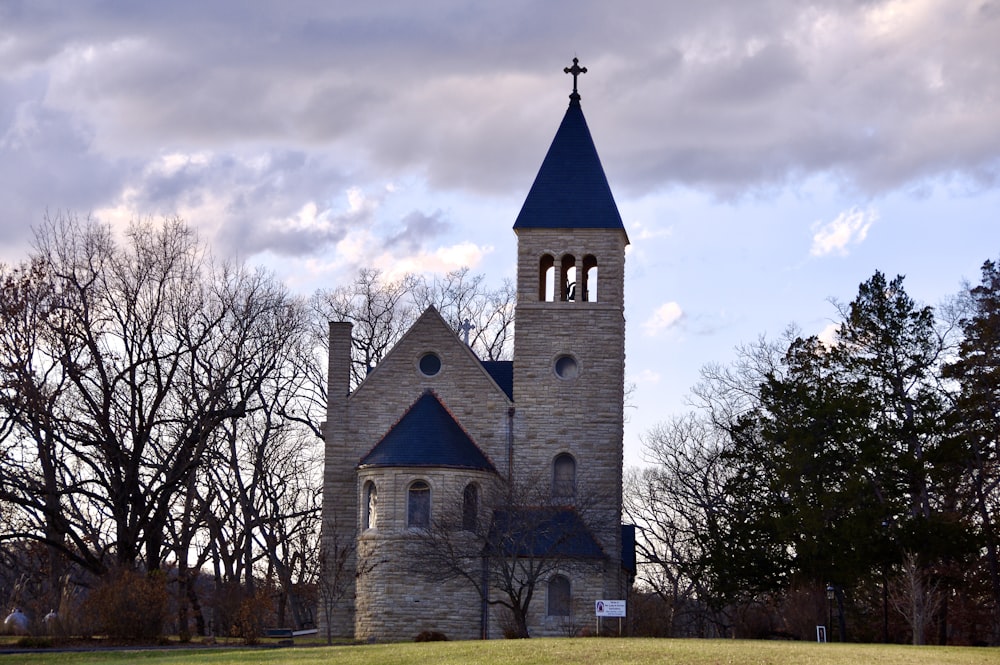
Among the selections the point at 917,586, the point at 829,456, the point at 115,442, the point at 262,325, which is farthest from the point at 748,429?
the point at 115,442

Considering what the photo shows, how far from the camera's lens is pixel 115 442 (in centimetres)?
4491

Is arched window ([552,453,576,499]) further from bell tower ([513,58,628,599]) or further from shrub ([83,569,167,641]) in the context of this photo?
shrub ([83,569,167,641])

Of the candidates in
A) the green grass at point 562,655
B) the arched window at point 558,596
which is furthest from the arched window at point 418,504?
the green grass at point 562,655

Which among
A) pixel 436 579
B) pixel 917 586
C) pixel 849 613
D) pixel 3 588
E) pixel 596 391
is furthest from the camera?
pixel 3 588

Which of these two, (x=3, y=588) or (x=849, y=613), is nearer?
(x=849, y=613)

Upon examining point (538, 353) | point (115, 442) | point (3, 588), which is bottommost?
point (3, 588)

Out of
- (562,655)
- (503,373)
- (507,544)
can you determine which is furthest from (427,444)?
(562,655)

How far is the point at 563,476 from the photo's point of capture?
151ft

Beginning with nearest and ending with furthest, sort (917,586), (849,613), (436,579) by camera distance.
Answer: (917,586), (436,579), (849,613)

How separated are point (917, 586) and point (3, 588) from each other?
178ft

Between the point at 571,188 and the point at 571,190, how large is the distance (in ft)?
0.26

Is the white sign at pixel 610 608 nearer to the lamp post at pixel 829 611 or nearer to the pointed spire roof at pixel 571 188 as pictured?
the lamp post at pixel 829 611

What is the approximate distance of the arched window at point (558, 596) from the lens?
143 feet

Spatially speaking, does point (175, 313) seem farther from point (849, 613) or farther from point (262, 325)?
point (849, 613)
